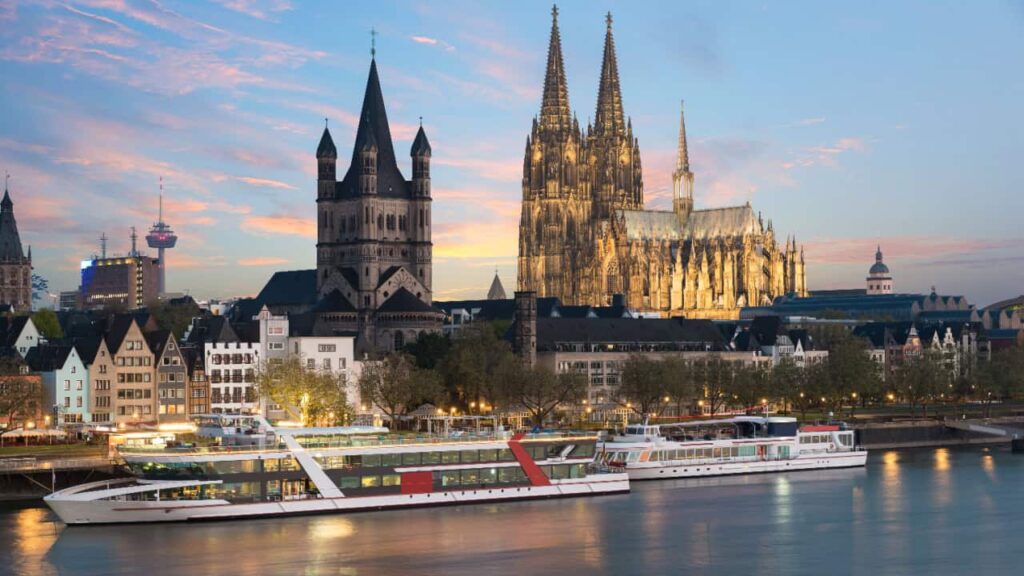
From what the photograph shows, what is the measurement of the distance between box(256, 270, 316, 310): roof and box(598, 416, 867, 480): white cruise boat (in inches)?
2315

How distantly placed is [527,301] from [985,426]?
38331 millimetres

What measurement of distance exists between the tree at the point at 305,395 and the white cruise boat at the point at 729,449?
2101cm

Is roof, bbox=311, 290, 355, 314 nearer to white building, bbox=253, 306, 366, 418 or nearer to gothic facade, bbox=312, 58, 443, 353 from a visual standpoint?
gothic facade, bbox=312, 58, 443, 353

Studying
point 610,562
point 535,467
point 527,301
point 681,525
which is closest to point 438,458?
point 535,467

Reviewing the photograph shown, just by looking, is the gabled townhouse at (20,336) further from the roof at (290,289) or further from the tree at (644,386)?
the tree at (644,386)

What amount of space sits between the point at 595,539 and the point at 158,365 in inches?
2176

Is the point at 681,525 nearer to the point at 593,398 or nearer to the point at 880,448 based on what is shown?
the point at 880,448

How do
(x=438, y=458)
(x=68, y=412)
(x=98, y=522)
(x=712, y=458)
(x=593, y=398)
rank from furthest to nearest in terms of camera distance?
(x=593, y=398), (x=68, y=412), (x=712, y=458), (x=438, y=458), (x=98, y=522)

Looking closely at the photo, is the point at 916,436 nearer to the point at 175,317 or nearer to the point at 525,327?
the point at 525,327

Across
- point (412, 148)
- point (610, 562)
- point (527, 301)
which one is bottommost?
point (610, 562)

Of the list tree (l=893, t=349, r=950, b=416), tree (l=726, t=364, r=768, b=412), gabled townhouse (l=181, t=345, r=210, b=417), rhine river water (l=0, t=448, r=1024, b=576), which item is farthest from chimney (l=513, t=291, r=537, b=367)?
rhine river water (l=0, t=448, r=1024, b=576)

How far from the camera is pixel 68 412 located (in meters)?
115

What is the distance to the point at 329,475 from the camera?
82.0 metres

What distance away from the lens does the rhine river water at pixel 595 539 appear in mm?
66500
